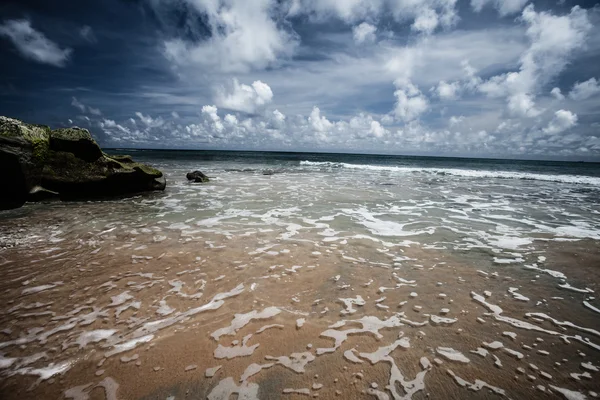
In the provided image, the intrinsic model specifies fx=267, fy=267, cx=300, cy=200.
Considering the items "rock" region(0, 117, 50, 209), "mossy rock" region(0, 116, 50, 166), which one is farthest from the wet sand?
"mossy rock" region(0, 116, 50, 166)

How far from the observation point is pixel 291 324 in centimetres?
307

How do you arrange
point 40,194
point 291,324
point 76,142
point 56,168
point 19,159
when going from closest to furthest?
1. point 291,324
2. point 19,159
3. point 40,194
4. point 56,168
5. point 76,142

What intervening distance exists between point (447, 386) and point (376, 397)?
0.65 m

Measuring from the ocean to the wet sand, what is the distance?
2 cm

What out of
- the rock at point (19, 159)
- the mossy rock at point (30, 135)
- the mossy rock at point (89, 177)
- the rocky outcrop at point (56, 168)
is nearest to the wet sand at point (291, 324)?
the rock at point (19, 159)

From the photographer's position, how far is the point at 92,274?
4035 mm

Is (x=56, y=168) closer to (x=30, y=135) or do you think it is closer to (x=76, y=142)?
(x=76, y=142)

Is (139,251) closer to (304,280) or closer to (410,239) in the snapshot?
(304,280)

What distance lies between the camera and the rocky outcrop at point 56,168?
7793mm

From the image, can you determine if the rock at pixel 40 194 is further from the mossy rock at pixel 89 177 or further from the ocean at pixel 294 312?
the ocean at pixel 294 312

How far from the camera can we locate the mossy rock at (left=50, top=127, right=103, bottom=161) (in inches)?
365

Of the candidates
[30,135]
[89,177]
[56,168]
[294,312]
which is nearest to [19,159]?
[30,135]

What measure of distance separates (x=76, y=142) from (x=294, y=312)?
1051 cm

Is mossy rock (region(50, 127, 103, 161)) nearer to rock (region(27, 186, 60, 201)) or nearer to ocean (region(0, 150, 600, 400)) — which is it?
rock (region(27, 186, 60, 201))
